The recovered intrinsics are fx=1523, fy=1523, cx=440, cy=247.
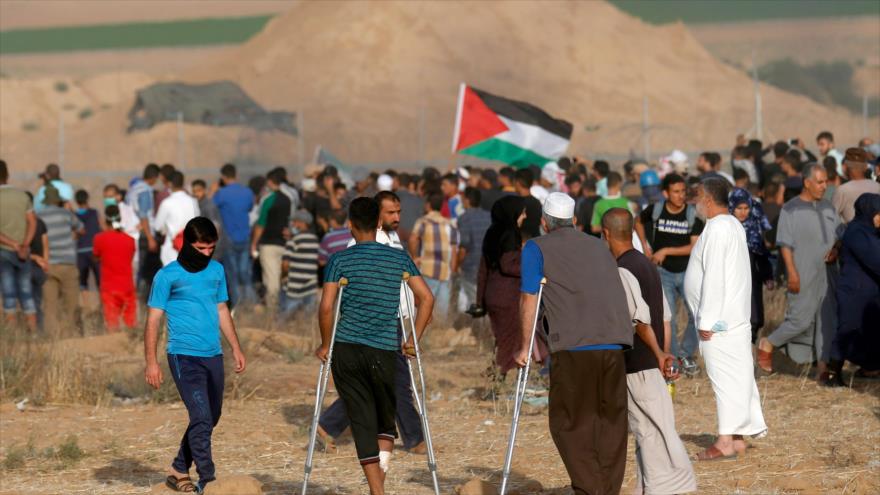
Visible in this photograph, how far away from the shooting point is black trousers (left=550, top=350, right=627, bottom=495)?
774 cm

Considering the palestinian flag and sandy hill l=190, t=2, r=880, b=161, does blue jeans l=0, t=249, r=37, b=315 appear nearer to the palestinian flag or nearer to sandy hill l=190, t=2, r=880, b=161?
the palestinian flag

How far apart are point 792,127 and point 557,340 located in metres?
57.0

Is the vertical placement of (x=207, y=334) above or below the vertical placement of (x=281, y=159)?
below

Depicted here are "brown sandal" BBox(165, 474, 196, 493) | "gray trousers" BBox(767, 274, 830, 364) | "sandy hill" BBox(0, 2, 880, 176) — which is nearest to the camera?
"brown sandal" BBox(165, 474, 196, 493)

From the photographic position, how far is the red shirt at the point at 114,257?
1631cm

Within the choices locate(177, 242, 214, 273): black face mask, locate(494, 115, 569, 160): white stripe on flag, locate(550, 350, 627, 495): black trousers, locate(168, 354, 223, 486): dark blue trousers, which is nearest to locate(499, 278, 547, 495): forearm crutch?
locate(550, 350, 627, 495): black trousers

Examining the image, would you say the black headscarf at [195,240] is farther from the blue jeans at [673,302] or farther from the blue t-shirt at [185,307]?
the blue jeans at [673,302]

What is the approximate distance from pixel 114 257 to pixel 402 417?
22.5ft

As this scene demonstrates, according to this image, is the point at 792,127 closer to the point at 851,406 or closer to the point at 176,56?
the point at 176,56

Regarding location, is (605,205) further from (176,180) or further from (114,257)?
(114,257)

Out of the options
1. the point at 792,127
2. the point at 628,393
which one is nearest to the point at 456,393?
the point at 628,393

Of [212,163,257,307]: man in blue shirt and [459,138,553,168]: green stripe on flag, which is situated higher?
[459,138,553,168]: green stripe on flag

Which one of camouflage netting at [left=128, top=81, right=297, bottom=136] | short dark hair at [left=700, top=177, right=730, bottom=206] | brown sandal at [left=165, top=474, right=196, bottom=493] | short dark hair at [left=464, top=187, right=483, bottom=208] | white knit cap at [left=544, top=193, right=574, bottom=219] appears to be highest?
camouflage netting at [left=128, top=81, right=297, bottom=136]

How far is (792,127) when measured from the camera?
206 ft
